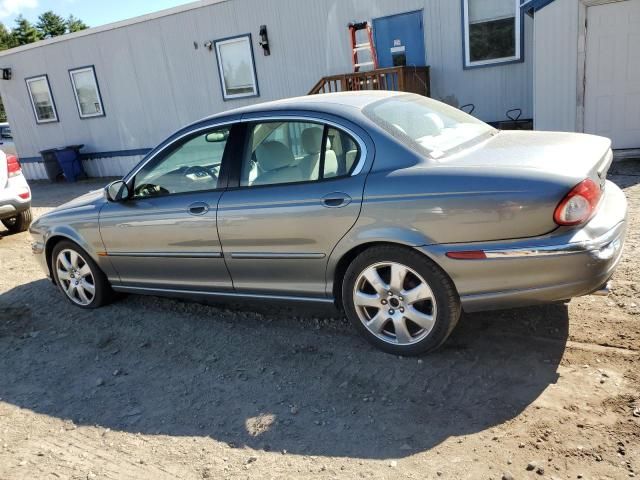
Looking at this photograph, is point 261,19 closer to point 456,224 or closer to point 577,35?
point 577,35

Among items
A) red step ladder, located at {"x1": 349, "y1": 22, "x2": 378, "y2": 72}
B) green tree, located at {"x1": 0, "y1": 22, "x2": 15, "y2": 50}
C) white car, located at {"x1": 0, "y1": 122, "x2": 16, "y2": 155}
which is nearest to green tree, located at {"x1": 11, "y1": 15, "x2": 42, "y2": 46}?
green tree, located at {"x1": 0, "y1": 22, "x2": 15, "y2": 50}

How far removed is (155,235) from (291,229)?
1247 millimetres

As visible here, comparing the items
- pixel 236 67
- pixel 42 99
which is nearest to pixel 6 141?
pixel 42 99

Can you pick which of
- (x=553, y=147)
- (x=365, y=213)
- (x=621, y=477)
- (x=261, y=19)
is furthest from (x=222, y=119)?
(x=261, y=19)

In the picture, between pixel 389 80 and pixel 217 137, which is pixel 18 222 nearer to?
pixel 217 137

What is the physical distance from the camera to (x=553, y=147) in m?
3.29

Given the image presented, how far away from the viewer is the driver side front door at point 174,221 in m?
3.93

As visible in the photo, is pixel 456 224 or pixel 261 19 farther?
pixel 261 19

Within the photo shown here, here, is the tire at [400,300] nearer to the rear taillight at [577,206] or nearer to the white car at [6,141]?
the rear taillight at [577,206]

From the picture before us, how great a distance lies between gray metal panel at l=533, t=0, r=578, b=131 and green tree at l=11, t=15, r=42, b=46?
48.0 metres

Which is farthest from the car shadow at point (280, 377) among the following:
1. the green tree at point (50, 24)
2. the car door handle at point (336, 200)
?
the green tree at point (50, 24)

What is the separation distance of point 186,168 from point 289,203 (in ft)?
3.70

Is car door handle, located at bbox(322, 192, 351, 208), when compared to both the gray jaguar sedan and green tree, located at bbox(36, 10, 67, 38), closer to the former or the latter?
the gray jaguar sedan

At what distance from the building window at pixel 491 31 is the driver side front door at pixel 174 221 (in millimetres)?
7024
